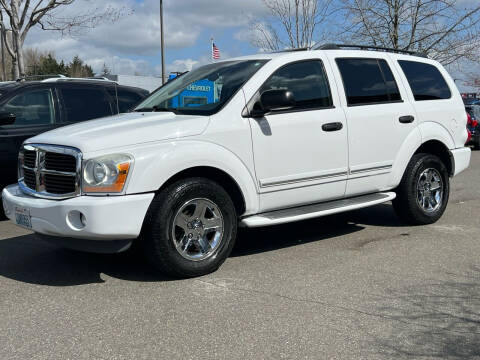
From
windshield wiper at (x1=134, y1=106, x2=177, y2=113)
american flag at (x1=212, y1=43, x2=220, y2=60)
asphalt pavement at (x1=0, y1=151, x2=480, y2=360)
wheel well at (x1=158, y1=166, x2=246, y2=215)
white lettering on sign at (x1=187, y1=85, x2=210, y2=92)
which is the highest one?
american flag at (x1=212, y1=43, x2=220, y2=60)

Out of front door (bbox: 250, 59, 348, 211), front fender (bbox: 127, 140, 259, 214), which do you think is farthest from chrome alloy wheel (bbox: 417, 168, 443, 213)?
front fender (bbox: 127, 140, 259, 214)

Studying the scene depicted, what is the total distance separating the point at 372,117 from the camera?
19.5 feet

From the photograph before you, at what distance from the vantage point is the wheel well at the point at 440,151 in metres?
6.72

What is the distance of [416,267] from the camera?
198 inches

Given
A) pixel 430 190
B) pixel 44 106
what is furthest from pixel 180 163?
pixel 44 106

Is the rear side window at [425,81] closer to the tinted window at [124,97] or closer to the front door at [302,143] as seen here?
the front door at [302,143]

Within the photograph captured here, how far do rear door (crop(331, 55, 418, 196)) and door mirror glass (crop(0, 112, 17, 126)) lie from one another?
4031mm

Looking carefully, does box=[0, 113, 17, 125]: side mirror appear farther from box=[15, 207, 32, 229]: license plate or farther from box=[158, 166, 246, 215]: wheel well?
box=[158, 166, 246, 215]: wheel well

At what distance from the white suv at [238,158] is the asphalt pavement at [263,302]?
41 cm

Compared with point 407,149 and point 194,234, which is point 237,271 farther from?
point 407,149

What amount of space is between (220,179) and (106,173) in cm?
111

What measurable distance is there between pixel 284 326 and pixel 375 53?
12.4 ft

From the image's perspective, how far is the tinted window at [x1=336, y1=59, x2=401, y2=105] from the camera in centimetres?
590

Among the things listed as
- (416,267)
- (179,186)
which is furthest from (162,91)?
(416,267)
